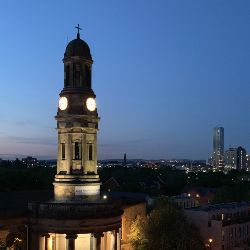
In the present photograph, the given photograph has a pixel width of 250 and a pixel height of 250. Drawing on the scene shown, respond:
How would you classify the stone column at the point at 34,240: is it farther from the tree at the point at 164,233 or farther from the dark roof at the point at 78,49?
the dark roof at the point at 78,49

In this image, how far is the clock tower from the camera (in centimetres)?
5081

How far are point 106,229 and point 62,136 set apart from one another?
10707 mm

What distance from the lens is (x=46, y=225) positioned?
4809 centimetres

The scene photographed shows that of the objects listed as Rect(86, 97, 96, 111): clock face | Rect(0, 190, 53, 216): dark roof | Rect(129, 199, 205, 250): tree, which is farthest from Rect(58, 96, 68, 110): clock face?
Rect(129, 199, 205, 250): tree

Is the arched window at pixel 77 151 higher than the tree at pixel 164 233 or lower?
higher

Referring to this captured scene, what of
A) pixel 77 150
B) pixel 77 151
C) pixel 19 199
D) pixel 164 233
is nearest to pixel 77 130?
pixel 77 150

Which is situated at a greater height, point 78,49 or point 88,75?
point 78,49

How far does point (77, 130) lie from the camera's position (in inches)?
2028

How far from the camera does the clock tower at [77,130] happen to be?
5081 cm

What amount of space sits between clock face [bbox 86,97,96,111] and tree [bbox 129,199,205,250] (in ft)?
52.0

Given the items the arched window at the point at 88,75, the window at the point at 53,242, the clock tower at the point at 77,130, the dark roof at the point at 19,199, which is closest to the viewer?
the dark roof at the point at 19,199

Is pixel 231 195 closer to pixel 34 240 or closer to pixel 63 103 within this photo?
pixel 63 103

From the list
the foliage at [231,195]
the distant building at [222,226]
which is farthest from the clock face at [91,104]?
the foliage at [231,195]

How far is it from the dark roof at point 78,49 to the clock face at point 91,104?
14.5 ft
